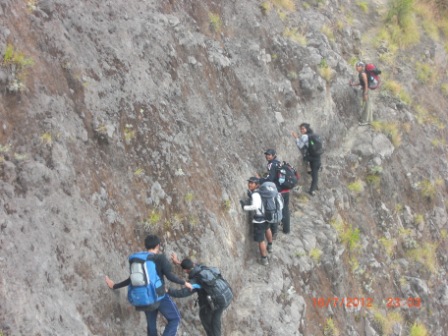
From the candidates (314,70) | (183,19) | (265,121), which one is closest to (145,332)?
(265,121)

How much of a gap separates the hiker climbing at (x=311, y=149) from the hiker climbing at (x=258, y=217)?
265 centimetres

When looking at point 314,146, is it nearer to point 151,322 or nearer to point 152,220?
point 152,220

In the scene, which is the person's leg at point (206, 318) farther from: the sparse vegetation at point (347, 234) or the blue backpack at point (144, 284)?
the sparse vegetation at point (347, 234)

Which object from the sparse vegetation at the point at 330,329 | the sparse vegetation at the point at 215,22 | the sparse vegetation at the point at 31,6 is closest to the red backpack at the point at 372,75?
the sparse vegetation at the point at 215,22

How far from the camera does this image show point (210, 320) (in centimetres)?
739

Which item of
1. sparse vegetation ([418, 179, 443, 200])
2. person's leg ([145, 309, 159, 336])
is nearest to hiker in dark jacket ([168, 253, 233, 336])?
person's leg ([145, 309, 159, 336])

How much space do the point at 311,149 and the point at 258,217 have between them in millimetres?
3087

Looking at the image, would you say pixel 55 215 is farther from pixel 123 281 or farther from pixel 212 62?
pixel 212 62

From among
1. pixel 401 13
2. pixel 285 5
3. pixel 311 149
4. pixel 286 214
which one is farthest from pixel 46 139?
pixel 401 13

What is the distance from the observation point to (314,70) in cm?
1376

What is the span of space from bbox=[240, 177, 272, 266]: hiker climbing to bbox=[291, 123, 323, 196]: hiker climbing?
2.65 m

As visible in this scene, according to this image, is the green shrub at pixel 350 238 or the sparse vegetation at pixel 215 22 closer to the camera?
the sparse vegetation at pixel 215 22

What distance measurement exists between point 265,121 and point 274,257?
3521mm
